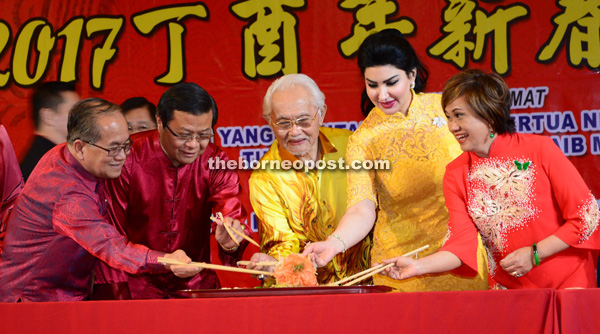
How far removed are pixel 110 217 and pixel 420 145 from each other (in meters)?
1.37

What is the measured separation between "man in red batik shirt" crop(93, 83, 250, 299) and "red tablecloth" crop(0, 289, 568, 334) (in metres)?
1.28

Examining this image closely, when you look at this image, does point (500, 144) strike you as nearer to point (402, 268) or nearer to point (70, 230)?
point (402, 268)

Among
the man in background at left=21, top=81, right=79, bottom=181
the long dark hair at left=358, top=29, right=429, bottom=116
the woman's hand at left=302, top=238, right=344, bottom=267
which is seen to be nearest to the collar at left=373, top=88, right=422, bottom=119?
the long dark hair at left=358, top=29, right=429, bottom=116

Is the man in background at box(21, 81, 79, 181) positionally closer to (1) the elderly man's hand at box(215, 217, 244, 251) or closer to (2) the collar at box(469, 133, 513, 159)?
(1) the elderly man's hand at box(215, 217, 244, 251)

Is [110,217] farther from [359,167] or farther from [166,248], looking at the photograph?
[359,167]

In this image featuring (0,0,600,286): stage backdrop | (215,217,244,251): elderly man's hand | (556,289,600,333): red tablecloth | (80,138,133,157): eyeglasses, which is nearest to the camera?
(556,289,600,333): red tablecloth

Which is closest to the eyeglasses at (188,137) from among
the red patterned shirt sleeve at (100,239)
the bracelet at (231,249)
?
the bracelet at (231,249)

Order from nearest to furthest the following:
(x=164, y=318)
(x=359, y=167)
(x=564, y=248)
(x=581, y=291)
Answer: (x=581, y=291)
(x=164, y=318)
(x=564, y=248)
(x=359, y=167)

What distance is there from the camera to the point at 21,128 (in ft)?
11.7

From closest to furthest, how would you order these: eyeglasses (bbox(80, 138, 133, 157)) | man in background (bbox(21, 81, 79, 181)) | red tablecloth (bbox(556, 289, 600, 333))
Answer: red tablecloth (bbox(556, 289, 600, 333)) < eyeglasses (bbox(80, 138, 133, 157)) < man in background (bbox(21, 81, 79, 181))

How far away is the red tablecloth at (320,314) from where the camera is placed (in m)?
1.47

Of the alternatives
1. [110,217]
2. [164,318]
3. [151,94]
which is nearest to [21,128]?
[151,94]

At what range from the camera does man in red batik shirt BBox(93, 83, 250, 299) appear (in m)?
2.89

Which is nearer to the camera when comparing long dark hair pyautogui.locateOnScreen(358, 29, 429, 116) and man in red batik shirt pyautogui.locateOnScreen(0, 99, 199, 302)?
man in red batik shirt pyautogui.locateOnScreen(0, 99, 199, 302)
